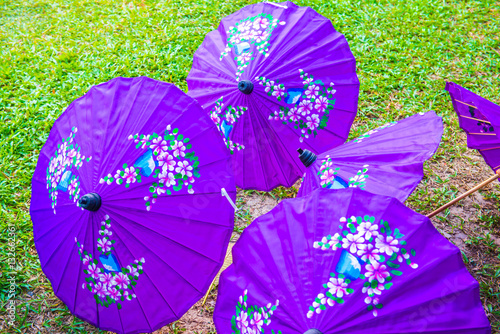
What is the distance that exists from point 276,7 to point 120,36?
252 cm

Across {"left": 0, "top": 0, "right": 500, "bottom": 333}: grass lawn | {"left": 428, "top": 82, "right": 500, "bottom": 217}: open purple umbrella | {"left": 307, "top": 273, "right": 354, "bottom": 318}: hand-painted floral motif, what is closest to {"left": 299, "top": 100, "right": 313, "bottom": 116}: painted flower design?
{"left": 428, "top": 82, "right": 500, "bottom": 217}: open purple umbrella

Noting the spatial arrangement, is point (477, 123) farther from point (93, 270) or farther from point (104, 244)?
point (93, 270)

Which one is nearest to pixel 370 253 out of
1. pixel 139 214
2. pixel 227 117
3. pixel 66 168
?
pixel 139 214

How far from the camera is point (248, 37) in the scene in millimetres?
2521

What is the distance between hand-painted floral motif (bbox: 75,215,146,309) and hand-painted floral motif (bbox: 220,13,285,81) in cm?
124

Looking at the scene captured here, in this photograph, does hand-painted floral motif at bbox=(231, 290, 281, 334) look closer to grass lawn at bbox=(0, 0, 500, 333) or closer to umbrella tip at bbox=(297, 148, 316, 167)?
umbrella tip at bbox=(297, 148, 316, 167)

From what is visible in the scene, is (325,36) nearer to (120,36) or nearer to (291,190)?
(291,190)

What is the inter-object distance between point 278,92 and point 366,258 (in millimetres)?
1209

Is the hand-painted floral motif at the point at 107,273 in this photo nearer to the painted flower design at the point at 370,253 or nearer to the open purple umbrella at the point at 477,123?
the painted flower design at the point at 370,253

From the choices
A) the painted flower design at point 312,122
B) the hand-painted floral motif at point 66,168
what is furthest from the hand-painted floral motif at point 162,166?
the painted flower design at point 312,122

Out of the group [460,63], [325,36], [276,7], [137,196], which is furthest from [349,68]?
[460,63]

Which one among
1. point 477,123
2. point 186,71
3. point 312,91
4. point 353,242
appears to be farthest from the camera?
point 186,71

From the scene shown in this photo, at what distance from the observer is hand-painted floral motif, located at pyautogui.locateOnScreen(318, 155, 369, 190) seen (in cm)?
196

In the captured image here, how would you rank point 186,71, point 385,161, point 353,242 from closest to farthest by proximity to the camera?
point 353,242 < point 385,161 < point 186,71
